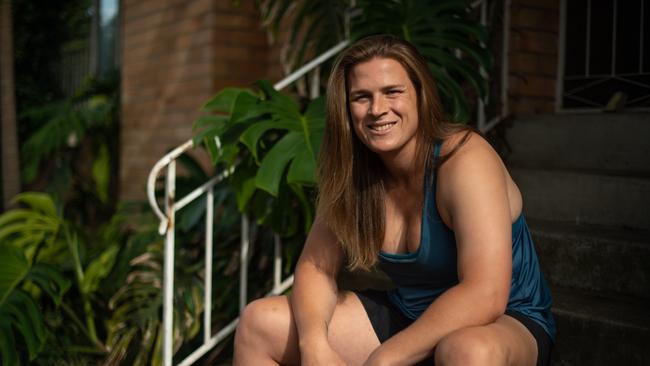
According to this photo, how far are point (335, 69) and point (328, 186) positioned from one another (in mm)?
331

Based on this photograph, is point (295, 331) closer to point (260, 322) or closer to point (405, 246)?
point (260, 322)

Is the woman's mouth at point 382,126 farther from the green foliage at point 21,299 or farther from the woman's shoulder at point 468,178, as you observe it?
the green foliage at point 21,299

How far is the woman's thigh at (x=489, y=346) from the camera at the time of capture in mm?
1511

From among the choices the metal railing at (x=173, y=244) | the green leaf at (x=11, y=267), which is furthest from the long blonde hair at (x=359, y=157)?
the green leaf at (x=11, y=267)

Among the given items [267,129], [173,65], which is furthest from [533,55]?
[173,65]

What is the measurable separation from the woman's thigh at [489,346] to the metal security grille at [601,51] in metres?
2.22

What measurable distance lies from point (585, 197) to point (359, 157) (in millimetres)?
1258

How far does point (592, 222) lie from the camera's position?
9.18 feet

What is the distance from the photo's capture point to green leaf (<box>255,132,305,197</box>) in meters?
2.41

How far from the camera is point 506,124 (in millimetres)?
3461

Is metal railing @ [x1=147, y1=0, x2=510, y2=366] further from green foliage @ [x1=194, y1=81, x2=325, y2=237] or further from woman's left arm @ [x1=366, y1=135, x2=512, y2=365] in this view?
woman's left arm @ [x1=366, y1=135, x2=512, y2=365]

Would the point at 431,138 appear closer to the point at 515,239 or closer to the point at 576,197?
the point at 515,239

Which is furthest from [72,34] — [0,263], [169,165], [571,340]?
[571,340]

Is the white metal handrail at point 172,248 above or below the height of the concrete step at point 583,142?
below
